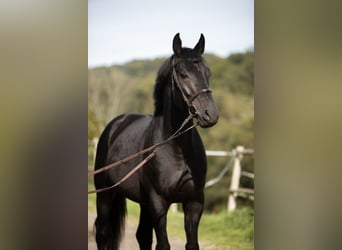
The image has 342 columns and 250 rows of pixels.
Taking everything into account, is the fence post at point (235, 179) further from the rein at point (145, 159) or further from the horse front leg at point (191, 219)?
the rein at point (145, 159)

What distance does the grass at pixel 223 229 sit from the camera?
10.3ft

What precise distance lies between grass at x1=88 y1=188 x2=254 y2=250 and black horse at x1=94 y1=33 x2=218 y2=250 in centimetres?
4

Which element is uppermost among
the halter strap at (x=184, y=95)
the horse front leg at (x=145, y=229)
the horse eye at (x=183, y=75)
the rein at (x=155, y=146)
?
the horse eye at (x=183, y=75)

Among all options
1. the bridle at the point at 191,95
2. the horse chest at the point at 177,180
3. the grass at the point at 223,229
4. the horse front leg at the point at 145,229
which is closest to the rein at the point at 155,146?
the bridle at the point at 191,95

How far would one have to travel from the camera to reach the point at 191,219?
3.14 m

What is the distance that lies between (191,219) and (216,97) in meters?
0.66

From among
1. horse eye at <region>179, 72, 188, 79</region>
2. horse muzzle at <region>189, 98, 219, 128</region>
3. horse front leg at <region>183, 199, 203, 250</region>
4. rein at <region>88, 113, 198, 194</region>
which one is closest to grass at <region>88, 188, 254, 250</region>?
horse front leg at <region>183, 199, 203, 250</region>

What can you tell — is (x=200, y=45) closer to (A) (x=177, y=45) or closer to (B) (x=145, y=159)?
(A) (x=177, y=45)

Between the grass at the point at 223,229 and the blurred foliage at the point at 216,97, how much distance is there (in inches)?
2.2

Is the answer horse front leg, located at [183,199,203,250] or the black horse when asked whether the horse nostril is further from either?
horse front leg, located at [183,199,203,250]

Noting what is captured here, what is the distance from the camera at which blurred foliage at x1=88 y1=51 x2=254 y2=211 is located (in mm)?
3146

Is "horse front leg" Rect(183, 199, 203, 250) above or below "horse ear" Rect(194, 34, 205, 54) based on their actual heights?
below
